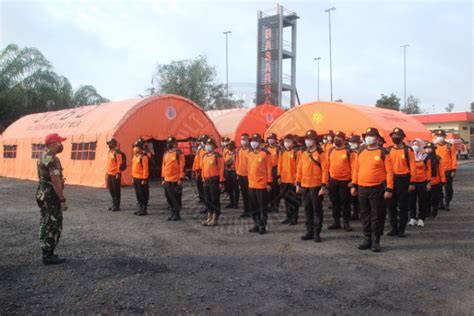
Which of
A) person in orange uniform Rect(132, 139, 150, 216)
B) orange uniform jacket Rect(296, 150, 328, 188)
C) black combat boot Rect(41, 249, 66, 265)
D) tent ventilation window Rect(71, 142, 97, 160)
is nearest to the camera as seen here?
black combat boot Rect(41, 249, 66, 265)

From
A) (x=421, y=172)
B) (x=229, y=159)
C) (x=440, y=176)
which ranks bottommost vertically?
(x=440, y=176)

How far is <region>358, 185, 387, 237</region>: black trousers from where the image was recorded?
238 inches

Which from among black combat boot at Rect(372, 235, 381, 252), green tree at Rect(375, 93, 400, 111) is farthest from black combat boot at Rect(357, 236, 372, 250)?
green tree at Rect(375, 93, 400, 111)

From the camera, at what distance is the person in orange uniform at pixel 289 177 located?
8.27 m

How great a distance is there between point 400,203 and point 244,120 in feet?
51.2

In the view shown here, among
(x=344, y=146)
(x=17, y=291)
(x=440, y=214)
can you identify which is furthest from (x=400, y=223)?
(x=17, y=291)

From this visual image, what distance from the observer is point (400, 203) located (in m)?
7.18

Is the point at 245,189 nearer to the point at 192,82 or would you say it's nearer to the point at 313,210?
the point at 313,210

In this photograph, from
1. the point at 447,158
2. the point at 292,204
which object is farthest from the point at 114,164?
the point at 447,158

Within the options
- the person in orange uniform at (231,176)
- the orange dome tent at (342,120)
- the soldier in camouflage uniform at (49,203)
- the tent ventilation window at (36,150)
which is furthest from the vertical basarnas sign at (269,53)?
the soldier in camouflage uniform at (49,203)

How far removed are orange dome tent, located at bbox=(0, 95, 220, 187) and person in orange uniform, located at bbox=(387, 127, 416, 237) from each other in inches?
423

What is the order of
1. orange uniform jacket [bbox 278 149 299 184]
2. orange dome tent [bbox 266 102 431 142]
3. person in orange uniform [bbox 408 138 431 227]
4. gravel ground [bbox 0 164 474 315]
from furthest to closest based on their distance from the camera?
orange dome tent [bbox 266 102 431 142]
orange uniform jacket [bbox 278 149 299 184]
person in orange uniform [bbox 408 138 431 227]
gravel ground [bbox 0 164 474 315]

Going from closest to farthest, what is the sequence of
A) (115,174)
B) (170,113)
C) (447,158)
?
1. (447,158)
2. (115,174)
3. (170,113)

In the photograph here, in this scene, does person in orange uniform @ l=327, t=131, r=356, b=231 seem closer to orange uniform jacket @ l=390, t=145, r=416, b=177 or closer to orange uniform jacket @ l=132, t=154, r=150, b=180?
orange uniform jacket @ l=390, t=145, r=416, b=177
